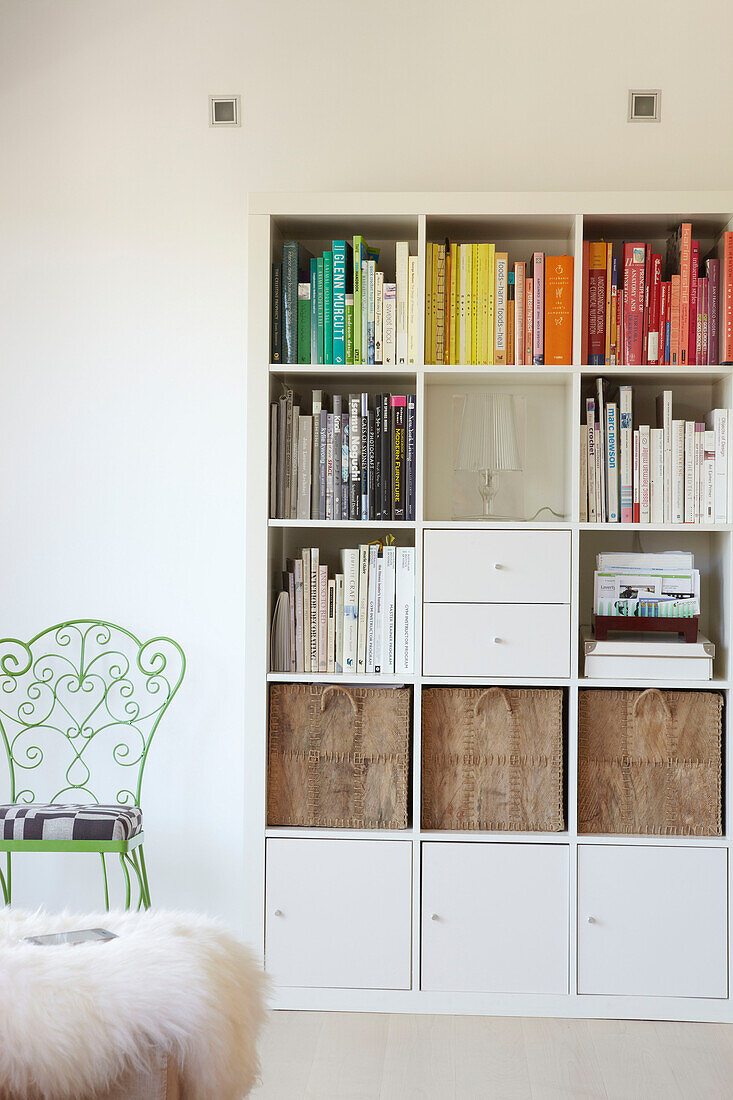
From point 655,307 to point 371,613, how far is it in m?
1.06

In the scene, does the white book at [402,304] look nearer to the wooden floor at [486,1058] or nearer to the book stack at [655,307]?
the book stack at [655,307]

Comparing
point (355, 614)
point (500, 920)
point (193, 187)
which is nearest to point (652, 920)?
point (500, 920)

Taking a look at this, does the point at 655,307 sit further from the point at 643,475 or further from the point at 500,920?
the point at 500,920

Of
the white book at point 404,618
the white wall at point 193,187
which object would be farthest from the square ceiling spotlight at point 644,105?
the white book at point 404,618

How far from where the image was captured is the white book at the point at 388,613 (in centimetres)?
261

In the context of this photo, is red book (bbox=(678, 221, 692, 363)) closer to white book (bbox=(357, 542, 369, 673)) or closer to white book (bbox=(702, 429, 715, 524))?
white book (bbox=(702, 429, 715, 524))

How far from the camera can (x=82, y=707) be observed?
3.03m

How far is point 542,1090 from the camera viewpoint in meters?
2.17

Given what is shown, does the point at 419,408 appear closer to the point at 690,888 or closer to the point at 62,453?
the point at 62,453

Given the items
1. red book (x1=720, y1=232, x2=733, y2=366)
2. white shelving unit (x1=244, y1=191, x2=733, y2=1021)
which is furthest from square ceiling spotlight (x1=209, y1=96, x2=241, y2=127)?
red book (x1=720, y1=232, x2=733, y2=366)

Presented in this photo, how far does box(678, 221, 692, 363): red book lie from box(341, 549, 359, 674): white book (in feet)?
3.19

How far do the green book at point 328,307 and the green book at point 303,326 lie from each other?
0.15 ft

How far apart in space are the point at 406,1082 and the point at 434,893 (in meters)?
0.46

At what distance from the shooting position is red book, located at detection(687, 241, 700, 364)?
2.57 metres
